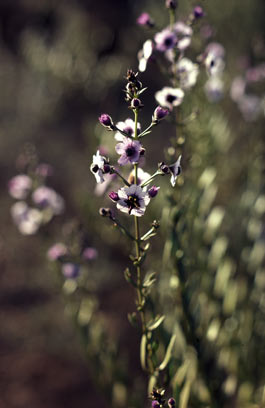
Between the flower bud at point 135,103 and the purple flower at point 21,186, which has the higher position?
the purple flower at point 21,186

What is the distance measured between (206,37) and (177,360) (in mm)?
1702

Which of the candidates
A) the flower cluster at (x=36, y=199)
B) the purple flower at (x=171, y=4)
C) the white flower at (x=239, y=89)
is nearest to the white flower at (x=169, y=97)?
the purple flower at (x=171, y=4)

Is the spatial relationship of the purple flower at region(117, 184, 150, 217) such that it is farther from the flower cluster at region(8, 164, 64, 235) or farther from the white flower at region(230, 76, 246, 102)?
the white flower at region(230, 76, 246, 102)

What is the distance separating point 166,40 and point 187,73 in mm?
163

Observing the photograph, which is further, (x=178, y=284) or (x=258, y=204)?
(x=258, y=204)

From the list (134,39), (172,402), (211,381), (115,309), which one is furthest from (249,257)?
(134,39)

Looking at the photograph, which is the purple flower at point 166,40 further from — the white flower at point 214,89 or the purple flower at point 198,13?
the white flower at point 214,89

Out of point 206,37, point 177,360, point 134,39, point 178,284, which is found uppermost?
point 134,39

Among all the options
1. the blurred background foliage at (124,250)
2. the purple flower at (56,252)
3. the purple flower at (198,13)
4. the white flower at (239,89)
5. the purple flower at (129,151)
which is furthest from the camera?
the white flower at (239,89)

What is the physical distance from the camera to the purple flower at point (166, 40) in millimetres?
1724

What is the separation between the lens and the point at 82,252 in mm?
2279

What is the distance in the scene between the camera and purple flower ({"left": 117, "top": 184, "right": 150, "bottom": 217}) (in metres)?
1.29

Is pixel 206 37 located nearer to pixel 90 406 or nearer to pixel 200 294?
pixel 200 294

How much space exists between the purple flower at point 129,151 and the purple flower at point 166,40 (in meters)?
0.63
